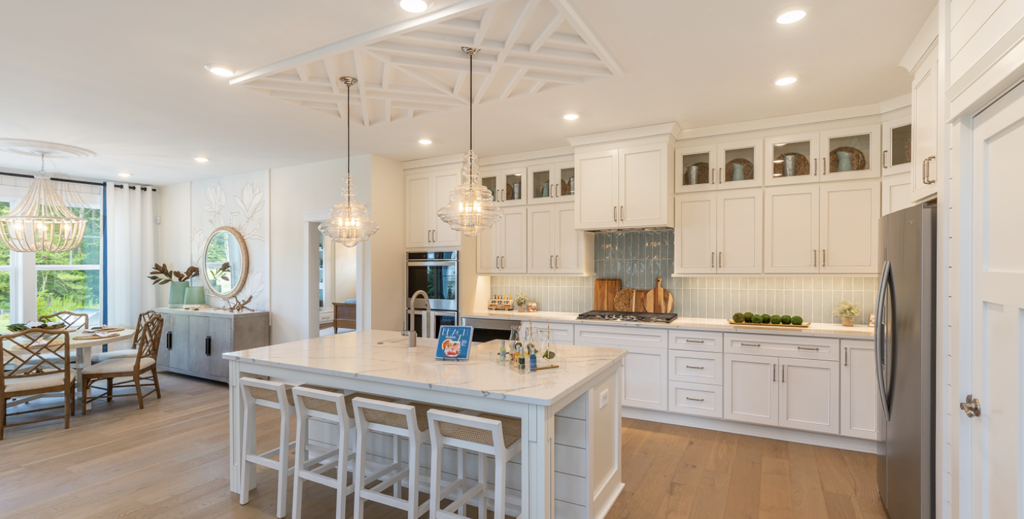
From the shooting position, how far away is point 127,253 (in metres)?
6.78

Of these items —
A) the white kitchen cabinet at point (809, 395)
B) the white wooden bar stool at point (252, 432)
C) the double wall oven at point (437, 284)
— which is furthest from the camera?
the double wall oven at point (437, 284)

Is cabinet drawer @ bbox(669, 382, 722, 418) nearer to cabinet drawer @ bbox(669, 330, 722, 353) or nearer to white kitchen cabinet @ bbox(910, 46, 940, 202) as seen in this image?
cabinet drawer @ bbox(669, 330, 722, 353)

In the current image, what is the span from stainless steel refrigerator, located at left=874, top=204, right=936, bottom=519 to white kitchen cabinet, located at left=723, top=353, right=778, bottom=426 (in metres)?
1.09

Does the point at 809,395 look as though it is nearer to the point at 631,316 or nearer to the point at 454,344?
the point at 631,316

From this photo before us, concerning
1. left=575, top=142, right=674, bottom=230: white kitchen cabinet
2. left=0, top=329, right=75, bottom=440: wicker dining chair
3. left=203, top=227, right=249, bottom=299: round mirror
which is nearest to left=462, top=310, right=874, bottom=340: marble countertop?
left=575, top=142, right=674, bottom=230: white kitchen cabinet

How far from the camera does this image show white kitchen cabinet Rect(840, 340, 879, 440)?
A: 3564 mm

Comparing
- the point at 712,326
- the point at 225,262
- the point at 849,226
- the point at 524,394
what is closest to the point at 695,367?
the point at 712,326

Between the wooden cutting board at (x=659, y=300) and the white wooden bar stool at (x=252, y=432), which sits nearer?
the white wooden bar stool at (x=252, y=432)

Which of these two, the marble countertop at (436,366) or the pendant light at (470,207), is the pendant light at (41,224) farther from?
the pendant light at (470,207)

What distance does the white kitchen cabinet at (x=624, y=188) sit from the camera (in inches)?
168

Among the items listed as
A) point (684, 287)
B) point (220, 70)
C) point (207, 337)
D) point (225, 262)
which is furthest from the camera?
point (225, 262)

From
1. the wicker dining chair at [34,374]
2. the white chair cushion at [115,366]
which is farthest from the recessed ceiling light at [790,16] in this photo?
the white chair cushion at [115,366]

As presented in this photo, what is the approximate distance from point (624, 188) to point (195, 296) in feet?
19.1

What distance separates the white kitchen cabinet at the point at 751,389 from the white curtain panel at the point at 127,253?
756cm
